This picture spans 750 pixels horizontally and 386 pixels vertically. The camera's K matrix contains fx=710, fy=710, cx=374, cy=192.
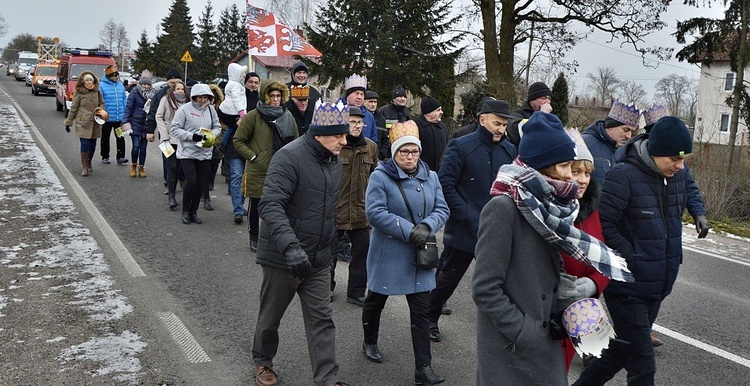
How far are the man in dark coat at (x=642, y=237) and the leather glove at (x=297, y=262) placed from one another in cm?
178

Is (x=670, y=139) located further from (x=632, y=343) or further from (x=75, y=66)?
(x=75, y=66)

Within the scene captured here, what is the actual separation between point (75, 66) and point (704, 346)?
24.4 meters

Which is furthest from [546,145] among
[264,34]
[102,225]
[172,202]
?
[264,34]

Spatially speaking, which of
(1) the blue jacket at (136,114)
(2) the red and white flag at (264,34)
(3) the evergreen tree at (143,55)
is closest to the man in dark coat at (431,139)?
(1) the blue jacket at (136,114)

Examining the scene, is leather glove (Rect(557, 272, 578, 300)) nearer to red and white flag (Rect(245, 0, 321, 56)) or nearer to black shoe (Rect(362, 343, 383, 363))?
black shoe (Rect(362, 343, 383, 363))

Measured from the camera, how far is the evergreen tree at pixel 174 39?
57.4m

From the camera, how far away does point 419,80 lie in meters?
24.3

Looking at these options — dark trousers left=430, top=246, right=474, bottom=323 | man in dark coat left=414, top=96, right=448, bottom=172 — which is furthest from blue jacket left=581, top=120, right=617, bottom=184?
man in dark coat left=414, top=96, right=448, bottom=172

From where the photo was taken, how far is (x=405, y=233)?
493 cm

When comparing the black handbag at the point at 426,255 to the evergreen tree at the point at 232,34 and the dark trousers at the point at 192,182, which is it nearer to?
the dark trousers at the point at 192,182

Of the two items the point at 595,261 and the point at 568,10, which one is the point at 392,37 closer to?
the point at 568,10

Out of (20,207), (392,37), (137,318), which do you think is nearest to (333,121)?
(137,318)

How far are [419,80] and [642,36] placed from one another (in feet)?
24.4

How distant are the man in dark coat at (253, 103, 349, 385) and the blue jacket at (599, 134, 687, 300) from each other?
1.76 meters
